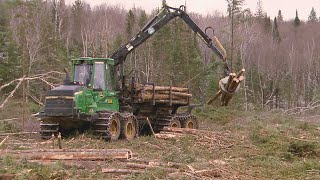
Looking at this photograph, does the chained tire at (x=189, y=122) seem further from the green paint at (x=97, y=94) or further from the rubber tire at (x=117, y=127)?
the rubber tire at (x=117, y=127)

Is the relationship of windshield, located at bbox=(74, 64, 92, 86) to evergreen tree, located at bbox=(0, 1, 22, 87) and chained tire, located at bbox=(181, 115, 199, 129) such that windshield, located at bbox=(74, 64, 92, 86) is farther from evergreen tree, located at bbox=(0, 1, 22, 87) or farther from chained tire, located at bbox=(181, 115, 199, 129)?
evergreen tree, located at bbox=(0, 1, 22, 87)

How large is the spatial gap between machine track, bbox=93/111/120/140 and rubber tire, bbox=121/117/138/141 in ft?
1.32

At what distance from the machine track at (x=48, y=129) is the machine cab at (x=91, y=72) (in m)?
1.68

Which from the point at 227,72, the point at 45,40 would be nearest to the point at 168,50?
the point at 45,40

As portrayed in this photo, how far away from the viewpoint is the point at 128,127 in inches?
649

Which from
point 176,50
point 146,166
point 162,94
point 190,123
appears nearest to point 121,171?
point 146,166

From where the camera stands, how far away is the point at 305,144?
11781 millimetres

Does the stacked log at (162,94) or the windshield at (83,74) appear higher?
the windshield at (83,74)

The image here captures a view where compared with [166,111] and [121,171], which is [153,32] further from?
[121,171]

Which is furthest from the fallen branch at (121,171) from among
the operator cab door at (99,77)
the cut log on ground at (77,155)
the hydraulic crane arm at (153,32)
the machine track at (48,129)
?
the hydraulic crane arm at (153,32)

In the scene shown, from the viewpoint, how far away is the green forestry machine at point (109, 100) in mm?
14641

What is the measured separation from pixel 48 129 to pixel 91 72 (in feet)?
7.93

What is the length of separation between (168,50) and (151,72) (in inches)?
104

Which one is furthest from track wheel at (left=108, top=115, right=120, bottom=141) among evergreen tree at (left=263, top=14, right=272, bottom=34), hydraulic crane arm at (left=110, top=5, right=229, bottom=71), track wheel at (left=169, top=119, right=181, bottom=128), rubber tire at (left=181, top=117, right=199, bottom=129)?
evergreen tree at (left=263, top=14, right=272, bottom=34)
